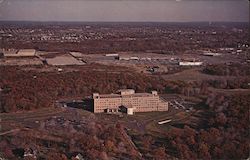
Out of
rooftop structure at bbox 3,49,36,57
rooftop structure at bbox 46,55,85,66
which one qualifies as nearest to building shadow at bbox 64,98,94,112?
rooftop structure at bbox 46,55,85,66

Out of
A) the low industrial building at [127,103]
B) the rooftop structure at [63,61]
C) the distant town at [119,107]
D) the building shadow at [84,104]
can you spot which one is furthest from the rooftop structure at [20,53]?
the low industrial building at [127,103]

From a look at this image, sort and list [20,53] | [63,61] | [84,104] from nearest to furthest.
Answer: [84,104] < [63,61] < [20,53]

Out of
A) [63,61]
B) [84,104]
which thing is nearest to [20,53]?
[63,61]

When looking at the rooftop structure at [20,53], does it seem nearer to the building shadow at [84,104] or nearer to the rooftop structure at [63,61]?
the rooftop structure at [63,61]

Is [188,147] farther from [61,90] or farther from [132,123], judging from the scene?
[61,90]

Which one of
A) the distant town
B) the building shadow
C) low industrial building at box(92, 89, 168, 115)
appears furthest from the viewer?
the building shadow

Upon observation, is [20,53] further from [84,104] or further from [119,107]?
[119,107]

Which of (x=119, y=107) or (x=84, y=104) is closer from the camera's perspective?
(x=119, y=107)

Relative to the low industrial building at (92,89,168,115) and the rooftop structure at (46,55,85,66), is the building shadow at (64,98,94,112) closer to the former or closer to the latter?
the low industrial building at (92,89,168,115)

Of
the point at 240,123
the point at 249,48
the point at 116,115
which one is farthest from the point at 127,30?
the point at 240,123
